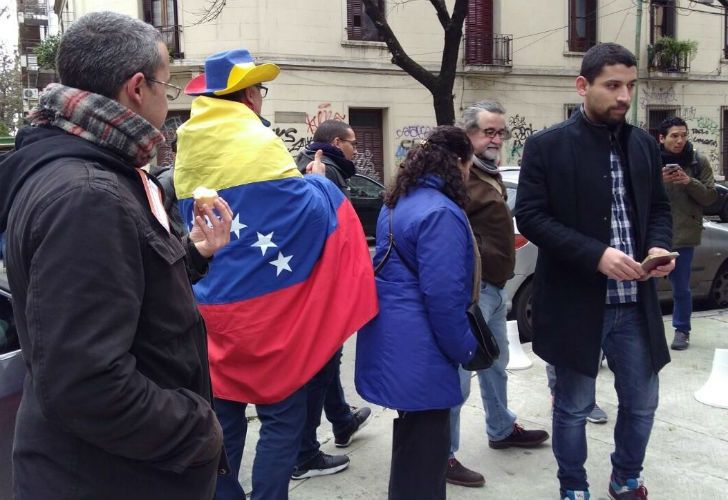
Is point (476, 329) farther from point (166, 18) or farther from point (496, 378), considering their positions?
point (166, 18)

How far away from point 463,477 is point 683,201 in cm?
344

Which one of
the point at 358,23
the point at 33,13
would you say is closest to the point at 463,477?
the point at 358,23

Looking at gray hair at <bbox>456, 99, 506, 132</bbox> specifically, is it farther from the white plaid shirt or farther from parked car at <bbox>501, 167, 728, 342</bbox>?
parked car at <bbox>501, 167, 728, 342</bbox>

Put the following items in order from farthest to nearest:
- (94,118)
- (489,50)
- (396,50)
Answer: (489,50) → (396,50) → (94,118)

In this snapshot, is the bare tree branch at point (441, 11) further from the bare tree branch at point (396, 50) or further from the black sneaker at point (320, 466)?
the black sneaker at point (320, 466)

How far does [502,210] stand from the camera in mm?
3762

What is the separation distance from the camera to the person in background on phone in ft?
18.6

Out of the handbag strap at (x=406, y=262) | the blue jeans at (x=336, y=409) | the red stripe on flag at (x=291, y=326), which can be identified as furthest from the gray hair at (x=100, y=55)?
the blue jeans at (x=336, y=409)

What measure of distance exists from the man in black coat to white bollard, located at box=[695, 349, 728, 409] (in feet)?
5.57

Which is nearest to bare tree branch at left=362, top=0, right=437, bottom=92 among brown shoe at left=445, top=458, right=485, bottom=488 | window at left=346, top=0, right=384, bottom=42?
window at left=346, top=0, right=384, bottom=42

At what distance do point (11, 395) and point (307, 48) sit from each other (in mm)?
16908

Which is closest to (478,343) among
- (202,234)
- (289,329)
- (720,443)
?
(289,329)

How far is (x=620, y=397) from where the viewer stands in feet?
10.5

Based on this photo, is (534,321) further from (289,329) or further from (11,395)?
(11,395)
